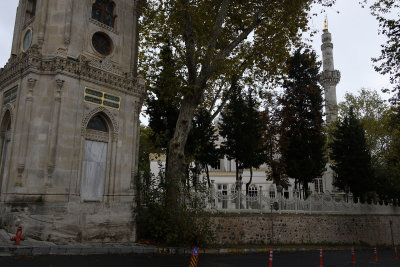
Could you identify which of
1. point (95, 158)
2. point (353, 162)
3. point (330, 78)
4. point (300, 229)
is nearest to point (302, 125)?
point (353, 162)

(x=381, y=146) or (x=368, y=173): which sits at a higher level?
(x=381, y=146)

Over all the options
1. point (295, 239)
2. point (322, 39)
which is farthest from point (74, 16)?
point (322, 39)

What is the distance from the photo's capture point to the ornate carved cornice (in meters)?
11.1

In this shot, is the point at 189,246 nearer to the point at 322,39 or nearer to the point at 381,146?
the point at 381,146

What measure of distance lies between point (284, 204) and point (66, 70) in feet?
42.4

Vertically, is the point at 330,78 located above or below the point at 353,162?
above

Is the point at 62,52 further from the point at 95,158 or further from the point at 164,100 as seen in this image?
the point at 164,100

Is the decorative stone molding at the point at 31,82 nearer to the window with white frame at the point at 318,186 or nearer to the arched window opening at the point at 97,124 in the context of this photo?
the arched window opening at the point at 97,124

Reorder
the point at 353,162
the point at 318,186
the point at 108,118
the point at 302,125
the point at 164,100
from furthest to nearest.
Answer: the point at 318,186
the point at 353,162
the point at 302,125
the point at 164,100
the point at 108,118

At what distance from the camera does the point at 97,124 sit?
12.4 meters

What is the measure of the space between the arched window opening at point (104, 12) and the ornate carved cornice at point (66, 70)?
2337 mm

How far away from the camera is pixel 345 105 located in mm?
37062

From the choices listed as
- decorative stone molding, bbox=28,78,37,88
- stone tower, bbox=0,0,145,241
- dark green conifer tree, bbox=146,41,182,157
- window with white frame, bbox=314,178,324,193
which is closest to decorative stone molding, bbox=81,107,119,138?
stone tower, bbox=0,0,145,241

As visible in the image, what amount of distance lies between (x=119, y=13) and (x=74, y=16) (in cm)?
235
